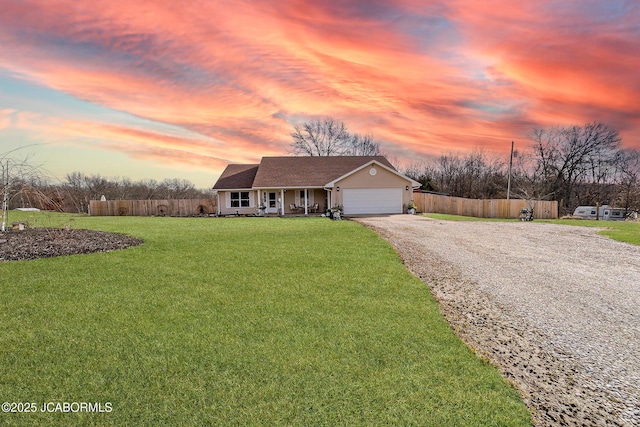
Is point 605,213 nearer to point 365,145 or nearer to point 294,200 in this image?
point 294,200

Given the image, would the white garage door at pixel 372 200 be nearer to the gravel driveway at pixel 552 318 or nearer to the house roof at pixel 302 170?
the house roof at pixel 302 170

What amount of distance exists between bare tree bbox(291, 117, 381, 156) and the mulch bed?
36455mm

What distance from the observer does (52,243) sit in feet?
35.5

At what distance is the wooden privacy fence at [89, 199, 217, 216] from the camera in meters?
32.4

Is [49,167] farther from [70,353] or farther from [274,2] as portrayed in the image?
[70,353]

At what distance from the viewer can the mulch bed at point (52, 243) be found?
9.63 meters

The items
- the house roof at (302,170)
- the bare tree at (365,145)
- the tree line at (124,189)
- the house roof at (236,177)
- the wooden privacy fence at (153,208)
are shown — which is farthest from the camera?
the bare tree at (365,145)

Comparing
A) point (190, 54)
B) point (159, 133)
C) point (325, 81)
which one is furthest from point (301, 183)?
point (190, 54)

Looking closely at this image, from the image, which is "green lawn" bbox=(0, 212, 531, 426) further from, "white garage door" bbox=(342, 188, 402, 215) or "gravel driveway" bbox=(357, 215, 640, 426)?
"white garage door" bbox=(342, 188, 402, 215)

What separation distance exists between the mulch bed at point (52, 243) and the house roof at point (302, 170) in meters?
16.6

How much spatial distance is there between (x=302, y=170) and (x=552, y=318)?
26.1 meters

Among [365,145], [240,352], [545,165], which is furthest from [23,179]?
[545,165]

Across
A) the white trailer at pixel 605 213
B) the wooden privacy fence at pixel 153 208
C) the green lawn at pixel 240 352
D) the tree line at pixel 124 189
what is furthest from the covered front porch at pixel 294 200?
the white trailer at pixel 605 213

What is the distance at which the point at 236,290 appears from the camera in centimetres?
675
